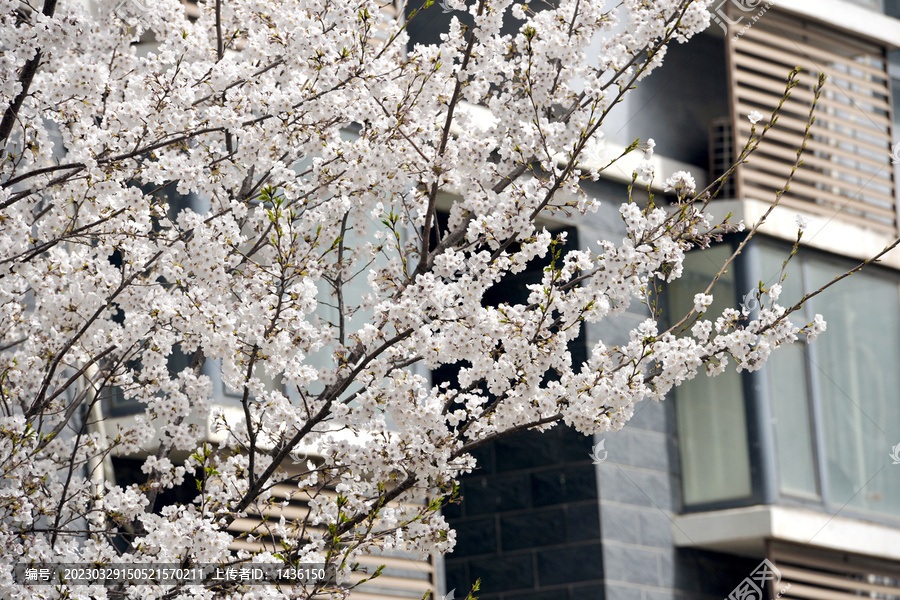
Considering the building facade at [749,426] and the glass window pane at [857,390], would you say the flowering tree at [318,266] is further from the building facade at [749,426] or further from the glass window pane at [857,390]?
the glass window pane at [857,390]

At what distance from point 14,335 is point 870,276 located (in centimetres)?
652

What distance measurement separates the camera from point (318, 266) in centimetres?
398

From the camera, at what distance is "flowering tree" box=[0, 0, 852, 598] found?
3627 millimetres

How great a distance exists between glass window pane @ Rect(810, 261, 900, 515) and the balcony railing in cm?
59

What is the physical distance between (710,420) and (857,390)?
3.79 feet

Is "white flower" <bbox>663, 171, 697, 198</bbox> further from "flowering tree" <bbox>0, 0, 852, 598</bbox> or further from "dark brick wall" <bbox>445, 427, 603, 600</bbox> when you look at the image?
"dark brick wall" <bbox>445, 427, 603, 600</bbox>

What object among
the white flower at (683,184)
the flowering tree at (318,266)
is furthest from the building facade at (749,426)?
the white flower at (683,184)

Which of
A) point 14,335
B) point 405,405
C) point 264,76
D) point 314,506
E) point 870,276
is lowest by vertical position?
point 314,506

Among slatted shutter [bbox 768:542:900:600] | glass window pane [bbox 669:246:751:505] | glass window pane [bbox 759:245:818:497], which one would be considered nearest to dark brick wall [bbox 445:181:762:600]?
glass window pane [bbox 669:246:751:505]

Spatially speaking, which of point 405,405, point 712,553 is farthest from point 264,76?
point 712,553

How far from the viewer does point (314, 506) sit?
3.94m

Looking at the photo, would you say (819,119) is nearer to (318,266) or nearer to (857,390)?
(857,390)

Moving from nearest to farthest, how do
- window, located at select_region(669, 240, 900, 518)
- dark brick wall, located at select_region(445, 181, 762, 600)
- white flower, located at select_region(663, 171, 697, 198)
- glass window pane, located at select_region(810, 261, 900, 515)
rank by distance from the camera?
white flower, located at select_region(663, 171, 697, 198), dark brick wall, located at select_region(445, 181, 762, 600), window, located at select_region(669, 240, 900, 518), glass window pane, located at select_region(810, 261, 900, 515)

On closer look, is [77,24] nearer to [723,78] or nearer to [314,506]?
[314,506]
